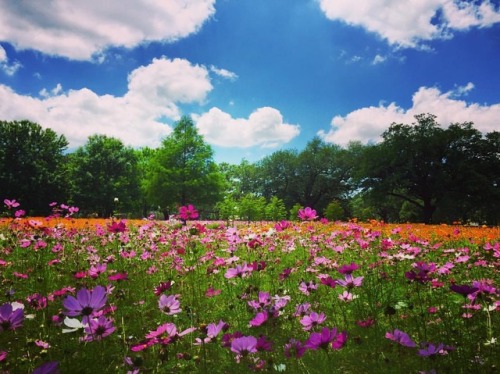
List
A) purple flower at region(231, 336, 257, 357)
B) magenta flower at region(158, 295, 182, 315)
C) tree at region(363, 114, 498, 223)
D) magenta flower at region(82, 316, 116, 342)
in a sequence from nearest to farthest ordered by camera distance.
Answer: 1. purple flower at region(231, 336, 257, 357)
2. magenta flower at region(82, 316, 116, 342)
3. magenta flower at region(158, 295, 182, 315)
4. tree at region(363, 114, 498, 223)

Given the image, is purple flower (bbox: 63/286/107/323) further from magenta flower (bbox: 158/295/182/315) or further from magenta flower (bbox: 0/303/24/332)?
magenta flower (bbox: 158/295/182/315)

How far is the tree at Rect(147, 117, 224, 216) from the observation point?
33.0 m

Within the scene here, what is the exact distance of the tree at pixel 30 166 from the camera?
111ft

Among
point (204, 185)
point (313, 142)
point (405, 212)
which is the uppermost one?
→ point (313, 142)

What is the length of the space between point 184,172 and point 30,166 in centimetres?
1680

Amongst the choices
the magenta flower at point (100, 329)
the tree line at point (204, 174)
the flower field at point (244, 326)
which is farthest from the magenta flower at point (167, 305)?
the tree line at point (204, 174)

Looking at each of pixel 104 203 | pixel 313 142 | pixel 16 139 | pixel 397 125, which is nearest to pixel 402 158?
pixel 397 125

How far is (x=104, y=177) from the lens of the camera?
41.9m

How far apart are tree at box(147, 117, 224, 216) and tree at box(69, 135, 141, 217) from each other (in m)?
7.71

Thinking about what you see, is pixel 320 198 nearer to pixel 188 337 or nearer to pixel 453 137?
pixel 453 137

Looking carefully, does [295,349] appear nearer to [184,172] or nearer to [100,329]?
[100,329]

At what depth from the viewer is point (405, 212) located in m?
54.4

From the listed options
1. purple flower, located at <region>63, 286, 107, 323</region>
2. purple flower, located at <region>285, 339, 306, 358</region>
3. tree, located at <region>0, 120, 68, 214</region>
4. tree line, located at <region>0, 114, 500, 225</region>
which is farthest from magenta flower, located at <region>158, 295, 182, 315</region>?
tree, located at <region>0, 120, 68, 214</region>

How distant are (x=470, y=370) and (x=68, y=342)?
9.52ft
